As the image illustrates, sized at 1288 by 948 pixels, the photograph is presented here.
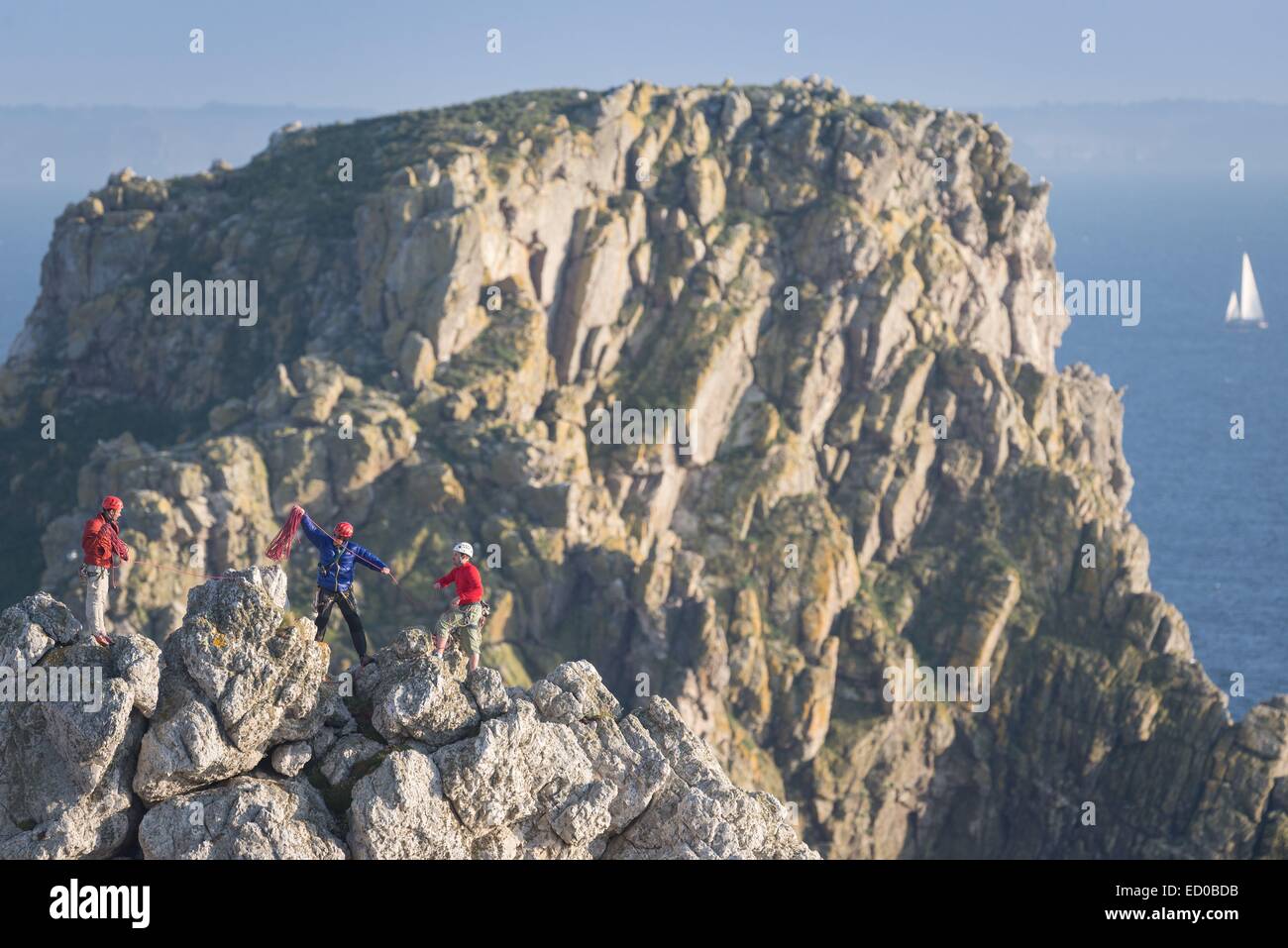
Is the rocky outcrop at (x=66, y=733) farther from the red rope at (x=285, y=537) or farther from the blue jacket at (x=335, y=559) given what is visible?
the blue jacket at (x=335, y=559)

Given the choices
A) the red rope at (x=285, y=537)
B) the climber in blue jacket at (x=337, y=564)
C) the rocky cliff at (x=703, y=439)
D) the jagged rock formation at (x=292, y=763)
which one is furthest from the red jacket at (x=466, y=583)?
the rocky cliff at (x=703, y=439)

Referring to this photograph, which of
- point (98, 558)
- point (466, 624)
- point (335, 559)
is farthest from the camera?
point (466, 624)

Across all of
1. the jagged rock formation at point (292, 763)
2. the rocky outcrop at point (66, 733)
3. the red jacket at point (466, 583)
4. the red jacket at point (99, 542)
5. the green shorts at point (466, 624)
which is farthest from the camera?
the green shorts at point (466, 624)

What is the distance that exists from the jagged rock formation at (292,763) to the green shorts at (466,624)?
3.32ft

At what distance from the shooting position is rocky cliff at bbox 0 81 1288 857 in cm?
12281

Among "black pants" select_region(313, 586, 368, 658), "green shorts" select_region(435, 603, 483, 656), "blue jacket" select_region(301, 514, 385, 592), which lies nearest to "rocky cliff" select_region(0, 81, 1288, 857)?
"black pants" select_region(313, 586, 368, 658)

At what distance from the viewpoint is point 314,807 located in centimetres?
4181

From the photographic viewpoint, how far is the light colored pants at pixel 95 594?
1705 inches
